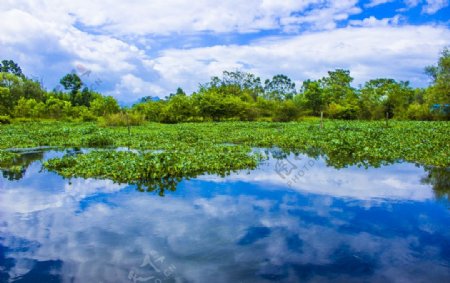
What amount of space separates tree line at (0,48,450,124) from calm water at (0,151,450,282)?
2695 centimetres

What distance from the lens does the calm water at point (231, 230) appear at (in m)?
6.08

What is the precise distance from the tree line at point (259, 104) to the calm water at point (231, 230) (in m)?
27.0

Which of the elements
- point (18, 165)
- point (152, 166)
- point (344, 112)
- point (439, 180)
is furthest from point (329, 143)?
point (344, 112)

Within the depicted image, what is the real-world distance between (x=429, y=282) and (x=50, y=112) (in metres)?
49.9

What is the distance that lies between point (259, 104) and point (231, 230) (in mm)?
40490

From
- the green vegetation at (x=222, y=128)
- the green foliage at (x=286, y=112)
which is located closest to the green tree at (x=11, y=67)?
the green vegetation at (x=222, y=128)

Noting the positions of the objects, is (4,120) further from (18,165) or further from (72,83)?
(18,165)

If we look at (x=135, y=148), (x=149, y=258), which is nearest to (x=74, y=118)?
(x=135, y=148)

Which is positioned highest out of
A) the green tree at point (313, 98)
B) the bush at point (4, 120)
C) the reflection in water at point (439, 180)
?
the green tree at point (313, 98)

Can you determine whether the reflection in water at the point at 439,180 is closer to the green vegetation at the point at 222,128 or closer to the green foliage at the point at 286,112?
the green vegetation at the point at 222,128

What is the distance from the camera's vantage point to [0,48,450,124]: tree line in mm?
39875

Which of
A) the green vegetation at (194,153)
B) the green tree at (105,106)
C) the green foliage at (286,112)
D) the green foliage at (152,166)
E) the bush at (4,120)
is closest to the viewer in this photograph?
the green foliage at (152,166)

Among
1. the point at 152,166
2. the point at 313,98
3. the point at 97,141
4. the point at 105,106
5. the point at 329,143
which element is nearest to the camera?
the point at 152,166

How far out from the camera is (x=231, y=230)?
780 cm
